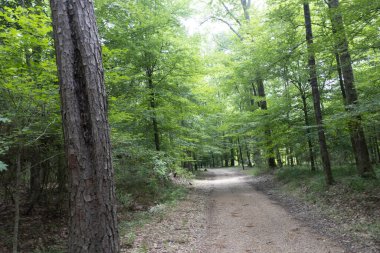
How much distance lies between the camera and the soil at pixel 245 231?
18.8 ft

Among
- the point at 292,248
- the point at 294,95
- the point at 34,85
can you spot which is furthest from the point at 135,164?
the point at 294,95

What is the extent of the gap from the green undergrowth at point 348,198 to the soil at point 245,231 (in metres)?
0.41

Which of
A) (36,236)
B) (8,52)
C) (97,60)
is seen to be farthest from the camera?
(36,236)

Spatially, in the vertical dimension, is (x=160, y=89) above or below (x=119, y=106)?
above

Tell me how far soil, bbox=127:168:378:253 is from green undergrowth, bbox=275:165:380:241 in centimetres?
41

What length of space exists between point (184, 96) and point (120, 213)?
6.47 metres

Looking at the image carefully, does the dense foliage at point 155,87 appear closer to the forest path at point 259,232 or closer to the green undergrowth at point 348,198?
the green undergrowth at point 348,198

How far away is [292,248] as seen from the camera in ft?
18.2

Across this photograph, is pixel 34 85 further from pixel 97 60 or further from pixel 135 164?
pixel 135 164

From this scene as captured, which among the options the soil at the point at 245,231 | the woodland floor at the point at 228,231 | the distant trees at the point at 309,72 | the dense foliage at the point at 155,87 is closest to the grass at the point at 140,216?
the woodland floor at the point at 228,231

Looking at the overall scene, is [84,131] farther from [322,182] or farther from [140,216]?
[322,182]

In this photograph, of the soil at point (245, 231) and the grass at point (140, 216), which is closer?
the soil at point (245, 231)

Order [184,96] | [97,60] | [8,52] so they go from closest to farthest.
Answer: [97,60] → [8,52] → [184,96]

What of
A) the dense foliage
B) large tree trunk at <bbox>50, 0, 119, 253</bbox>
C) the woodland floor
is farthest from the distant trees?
large tree trunk at <bbox>50, 0, 119, 253</bbox>
